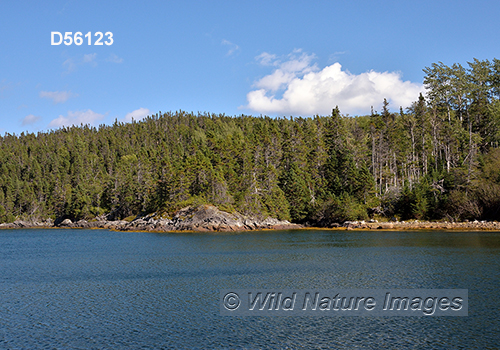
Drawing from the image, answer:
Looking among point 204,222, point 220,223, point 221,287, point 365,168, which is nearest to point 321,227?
point 365,168

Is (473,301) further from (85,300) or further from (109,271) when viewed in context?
(109,271)

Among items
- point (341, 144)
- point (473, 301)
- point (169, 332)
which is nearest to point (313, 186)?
point (341, 144)

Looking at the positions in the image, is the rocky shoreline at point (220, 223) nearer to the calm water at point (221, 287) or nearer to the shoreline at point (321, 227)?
the shoreline at point (321, 227)

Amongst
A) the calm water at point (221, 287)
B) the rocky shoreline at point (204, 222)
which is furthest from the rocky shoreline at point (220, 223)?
the calm water at point (221, 287)

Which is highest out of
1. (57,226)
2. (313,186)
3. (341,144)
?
(341,144)

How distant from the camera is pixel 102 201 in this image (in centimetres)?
14912

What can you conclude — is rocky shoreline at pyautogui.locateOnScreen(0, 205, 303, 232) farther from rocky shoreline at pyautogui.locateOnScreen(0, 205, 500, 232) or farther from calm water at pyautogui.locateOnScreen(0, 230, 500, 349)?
calm water at pyautogui.locateOnScreen(0, 230, 500, 349)

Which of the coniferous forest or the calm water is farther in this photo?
the coniferous forest

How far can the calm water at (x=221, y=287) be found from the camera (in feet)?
74.4

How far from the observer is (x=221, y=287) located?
116ft

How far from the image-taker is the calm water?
22.7 metres

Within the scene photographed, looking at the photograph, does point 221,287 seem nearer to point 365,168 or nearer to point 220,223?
point 220,223

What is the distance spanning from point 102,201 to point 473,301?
141 metres

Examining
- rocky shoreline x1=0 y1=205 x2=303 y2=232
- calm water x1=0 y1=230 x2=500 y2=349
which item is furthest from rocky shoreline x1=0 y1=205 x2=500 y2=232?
calm water x1=0 y1=230 x2=500 y2=349
